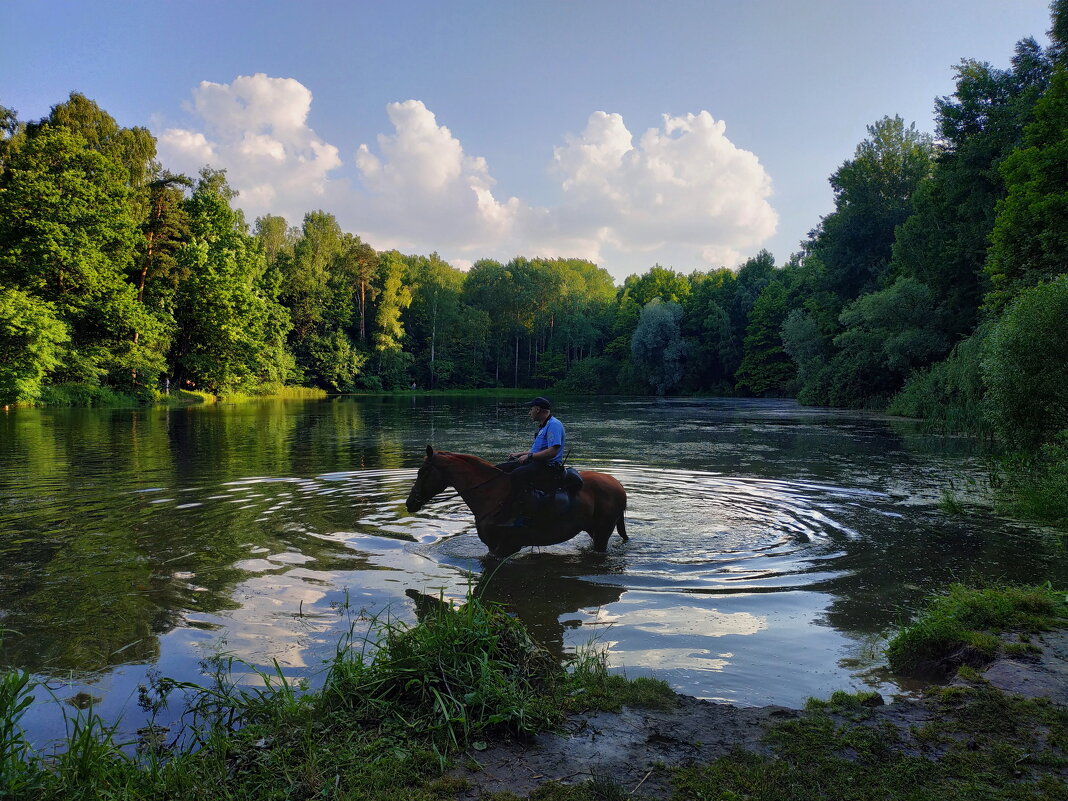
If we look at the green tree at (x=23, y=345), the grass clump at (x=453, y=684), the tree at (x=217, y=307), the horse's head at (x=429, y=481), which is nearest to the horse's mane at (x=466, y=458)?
the horse's head at (x=429, y=481)

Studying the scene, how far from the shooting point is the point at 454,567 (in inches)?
340

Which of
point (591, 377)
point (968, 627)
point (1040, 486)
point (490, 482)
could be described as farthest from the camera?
point (591, 377)

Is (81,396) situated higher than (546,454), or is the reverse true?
(81,396)

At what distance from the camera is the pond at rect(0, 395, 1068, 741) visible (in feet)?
18.5

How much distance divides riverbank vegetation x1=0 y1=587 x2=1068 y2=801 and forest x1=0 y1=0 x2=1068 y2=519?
8872mm

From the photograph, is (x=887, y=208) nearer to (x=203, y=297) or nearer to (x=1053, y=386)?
(x=1053, y=386)

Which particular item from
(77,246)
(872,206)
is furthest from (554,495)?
(872,206)

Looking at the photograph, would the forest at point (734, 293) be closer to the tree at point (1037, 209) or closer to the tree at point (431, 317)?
the tree at point (1037, 209)

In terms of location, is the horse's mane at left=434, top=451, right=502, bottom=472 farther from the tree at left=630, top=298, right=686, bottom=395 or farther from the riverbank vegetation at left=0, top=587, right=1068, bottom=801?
the tree at left=630, top=298, right=686, bottom=395

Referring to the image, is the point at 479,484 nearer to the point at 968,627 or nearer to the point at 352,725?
the point at 352,725

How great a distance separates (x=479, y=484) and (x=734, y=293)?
294 ft

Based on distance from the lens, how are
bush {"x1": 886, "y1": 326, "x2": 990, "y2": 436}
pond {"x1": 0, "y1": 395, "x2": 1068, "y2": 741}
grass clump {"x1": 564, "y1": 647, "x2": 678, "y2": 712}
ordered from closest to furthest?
grass clump {"x1": 564, "y1": 647, "x2": 678, "y2": 712} < pond {"x1": 0, "y1": 395, "x2": 1068, "y2": 741} < bush {"x1": 886, "y1": 326, "x2": 990, "y2": 436}

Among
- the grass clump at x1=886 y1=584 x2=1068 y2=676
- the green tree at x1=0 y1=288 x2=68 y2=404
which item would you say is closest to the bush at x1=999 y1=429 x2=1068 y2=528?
the grass clump at x1=886 y1=584 x2=1068 y2=676

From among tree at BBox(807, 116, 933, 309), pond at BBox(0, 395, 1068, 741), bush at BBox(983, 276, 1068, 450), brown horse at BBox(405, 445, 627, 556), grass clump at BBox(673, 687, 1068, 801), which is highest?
tree at BBox(807, 116, 933, 309)
